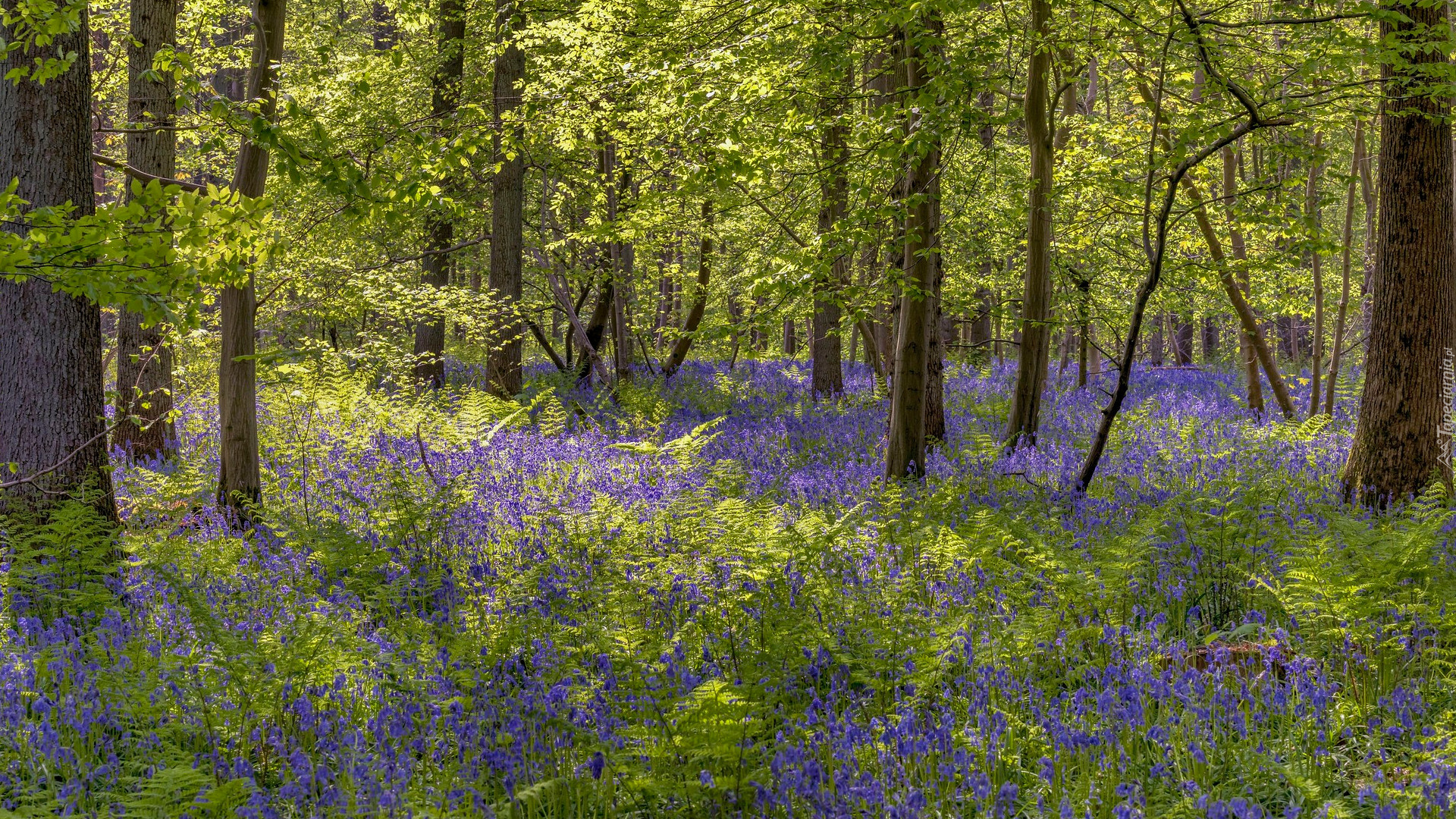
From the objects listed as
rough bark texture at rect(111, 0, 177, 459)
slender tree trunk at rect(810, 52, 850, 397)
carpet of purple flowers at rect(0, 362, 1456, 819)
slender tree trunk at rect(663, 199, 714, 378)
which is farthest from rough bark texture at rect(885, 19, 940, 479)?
slender tree trunk at rect(663, 199, 714, 378)

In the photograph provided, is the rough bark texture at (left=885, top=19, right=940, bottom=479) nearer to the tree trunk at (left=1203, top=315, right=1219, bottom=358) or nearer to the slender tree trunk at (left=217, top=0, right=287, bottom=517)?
the slender tree trunk at (left=217, top=0, right=287, bottom=517)

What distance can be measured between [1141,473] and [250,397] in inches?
324

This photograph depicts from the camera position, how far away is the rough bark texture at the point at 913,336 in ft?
26.5

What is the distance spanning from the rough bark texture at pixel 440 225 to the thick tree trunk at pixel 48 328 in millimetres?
7220

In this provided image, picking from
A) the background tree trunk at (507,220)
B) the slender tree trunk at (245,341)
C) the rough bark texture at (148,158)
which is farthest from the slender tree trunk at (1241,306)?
the rough bark texture at (148,158)

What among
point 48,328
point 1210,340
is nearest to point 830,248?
point 48,328

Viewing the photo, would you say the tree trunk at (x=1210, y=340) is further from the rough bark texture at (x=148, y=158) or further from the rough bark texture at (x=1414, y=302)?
the rough bark texture at (x=148, y=158)

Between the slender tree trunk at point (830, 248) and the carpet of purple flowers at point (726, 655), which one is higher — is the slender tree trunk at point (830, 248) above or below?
above

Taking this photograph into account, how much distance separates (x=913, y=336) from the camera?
27.3ft

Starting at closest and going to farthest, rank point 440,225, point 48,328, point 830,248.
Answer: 1. point 48,328
2. point 830,248
3. point 440,225

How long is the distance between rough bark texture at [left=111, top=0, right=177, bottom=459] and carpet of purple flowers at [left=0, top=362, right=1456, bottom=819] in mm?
1841

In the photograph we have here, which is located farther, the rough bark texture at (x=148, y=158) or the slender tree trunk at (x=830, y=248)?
the rough bark texture at (x=148, y=158)

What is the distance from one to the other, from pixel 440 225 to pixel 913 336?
484 inches

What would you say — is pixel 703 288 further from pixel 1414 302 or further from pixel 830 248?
pixel 1414 302
